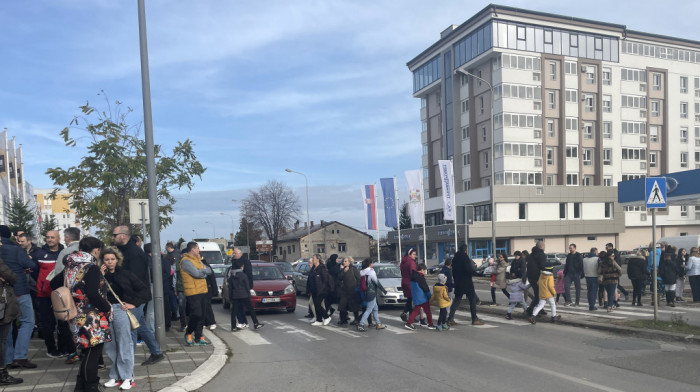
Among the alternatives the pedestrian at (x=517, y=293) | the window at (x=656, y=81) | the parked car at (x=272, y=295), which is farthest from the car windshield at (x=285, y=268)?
the window at (x=656, y=81)

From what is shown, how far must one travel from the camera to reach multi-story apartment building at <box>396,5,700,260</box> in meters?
58.2

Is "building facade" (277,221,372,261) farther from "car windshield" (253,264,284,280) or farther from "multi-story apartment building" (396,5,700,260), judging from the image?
"car windshield" (253,264,284,280)

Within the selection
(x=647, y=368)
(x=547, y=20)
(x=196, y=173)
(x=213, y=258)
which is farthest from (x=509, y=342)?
(x=547, y=20)

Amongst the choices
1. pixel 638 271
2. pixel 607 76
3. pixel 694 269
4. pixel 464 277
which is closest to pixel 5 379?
pixel 464 277

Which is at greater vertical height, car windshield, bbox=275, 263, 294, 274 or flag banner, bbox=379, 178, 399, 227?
flag banner, bbox=379, 178, 399, 227

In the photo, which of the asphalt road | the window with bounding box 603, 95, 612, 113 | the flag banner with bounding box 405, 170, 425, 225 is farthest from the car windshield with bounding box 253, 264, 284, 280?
the window with bounding box 603, 95, 612, 113

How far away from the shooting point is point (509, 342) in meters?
10.9

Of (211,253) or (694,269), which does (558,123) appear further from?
(694,269)

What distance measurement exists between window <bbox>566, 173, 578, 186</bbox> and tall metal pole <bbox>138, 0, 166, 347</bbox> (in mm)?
57283

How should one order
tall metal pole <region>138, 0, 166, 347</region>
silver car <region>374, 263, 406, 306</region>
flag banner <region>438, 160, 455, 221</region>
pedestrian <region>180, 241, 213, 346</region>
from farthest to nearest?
1. flag banner <region>438, 160, 455, 221</region>
2. silver car <region>374, 263, 406, 306</region>
3. pedestrian <region>180, 241, 213, 346</region>
4. tall metal pole <region>138, 0, 166, 347</region>

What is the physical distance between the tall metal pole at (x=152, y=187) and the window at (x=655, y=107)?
218 ft

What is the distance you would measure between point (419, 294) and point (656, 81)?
63.2 metres

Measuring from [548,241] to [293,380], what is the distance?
56.2 meters

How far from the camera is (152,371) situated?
318 inches
